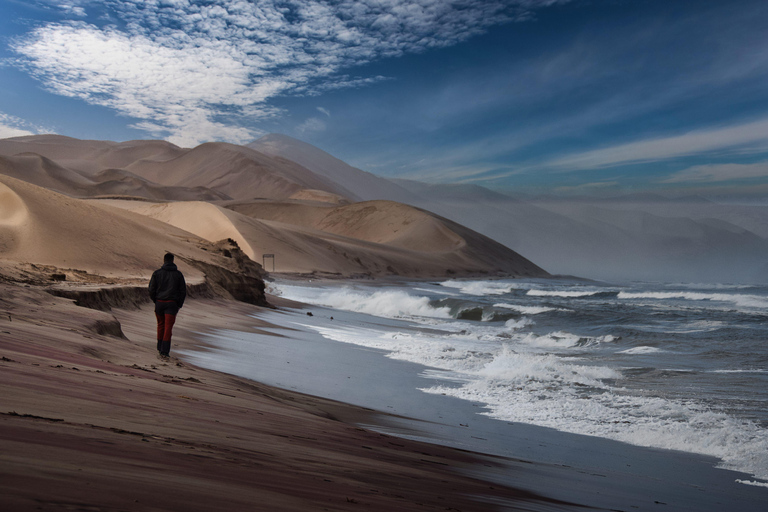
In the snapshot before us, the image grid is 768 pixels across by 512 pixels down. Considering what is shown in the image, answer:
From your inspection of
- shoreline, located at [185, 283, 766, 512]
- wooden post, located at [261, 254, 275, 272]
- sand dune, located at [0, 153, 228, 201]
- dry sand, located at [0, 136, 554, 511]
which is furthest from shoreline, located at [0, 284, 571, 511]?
sand dune, located at [0, 153, 228, 201]

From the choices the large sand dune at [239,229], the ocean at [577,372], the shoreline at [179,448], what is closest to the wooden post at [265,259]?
the large sand dune at [239,229]

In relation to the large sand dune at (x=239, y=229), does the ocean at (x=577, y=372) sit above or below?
below

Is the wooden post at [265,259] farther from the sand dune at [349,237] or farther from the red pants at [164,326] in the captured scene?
the red pants at [164,326]

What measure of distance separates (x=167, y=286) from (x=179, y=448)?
5.46m

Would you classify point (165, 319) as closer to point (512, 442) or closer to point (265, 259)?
point (512, 442)

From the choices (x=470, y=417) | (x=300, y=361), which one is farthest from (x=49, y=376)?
(x=300, y=361)

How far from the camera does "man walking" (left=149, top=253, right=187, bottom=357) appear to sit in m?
7.77

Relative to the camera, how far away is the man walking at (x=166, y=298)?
7770 mm

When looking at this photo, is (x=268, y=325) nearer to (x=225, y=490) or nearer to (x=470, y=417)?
(x=470, y=417)

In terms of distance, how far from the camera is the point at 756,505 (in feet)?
16.9

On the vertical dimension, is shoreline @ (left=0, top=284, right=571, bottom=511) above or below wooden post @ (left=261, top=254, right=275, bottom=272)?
below

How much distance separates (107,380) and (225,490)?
8.18ft

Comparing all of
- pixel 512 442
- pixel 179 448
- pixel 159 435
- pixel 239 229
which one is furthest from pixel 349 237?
pixel 179 448

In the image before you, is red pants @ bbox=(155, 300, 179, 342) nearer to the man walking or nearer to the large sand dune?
the man walking
